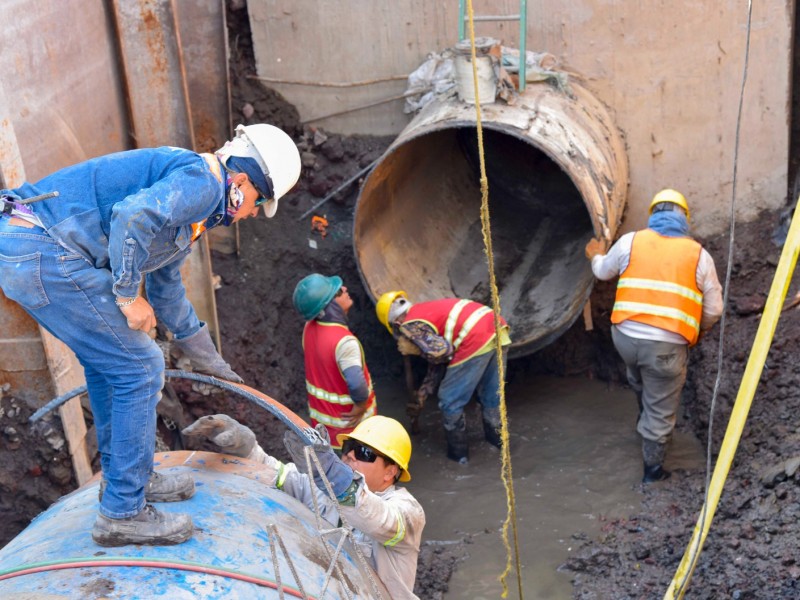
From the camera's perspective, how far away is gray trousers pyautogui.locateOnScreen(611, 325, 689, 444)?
20.9 feet

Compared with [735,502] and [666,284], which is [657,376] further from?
[735,502]

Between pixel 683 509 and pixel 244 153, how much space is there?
4.06 metres

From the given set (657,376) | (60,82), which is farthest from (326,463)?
(657,376)

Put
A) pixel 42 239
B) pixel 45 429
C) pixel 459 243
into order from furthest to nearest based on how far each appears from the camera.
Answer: pixel 459 243
pixel 45 429
pixel 42 239

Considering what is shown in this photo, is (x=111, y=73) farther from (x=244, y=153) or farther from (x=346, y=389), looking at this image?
(x=244, y=153)

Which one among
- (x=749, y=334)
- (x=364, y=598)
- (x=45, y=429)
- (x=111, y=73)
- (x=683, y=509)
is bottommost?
(x=683, y=509)

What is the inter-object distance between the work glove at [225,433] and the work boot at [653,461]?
11.5ft

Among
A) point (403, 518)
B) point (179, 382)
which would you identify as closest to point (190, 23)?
point (179, 382)

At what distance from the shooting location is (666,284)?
6.23 m

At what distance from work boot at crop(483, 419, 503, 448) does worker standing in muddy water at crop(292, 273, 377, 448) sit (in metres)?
1.18

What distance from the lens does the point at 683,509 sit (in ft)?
20.0

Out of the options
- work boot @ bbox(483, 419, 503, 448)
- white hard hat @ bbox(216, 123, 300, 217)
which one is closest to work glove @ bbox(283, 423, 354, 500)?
white hard hat @ bbox(216, 123, 300, 217)

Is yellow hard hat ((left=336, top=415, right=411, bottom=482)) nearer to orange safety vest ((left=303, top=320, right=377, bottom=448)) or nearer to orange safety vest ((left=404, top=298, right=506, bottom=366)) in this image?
orange safety vest ((left=303, top=320, right=377, bottom=448))

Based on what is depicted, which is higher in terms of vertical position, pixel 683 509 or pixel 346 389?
pixel 346 389
